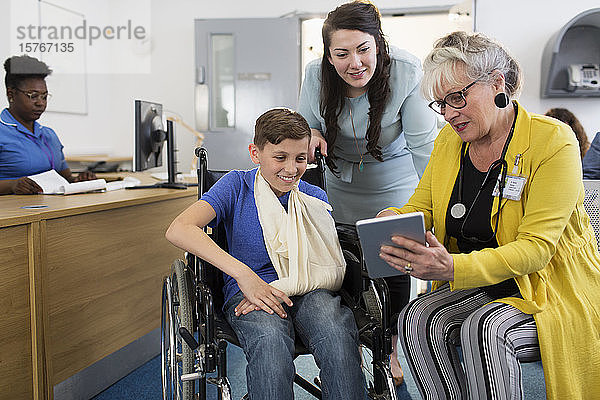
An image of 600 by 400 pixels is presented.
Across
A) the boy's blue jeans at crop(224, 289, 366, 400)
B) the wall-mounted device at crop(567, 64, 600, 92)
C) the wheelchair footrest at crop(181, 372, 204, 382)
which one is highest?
the wall-mounted device at crop(567, 64, 600, 92)

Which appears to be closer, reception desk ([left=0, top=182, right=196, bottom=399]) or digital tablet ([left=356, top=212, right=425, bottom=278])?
digital tablet ([left=356, top=212, right=425, bottom=278])

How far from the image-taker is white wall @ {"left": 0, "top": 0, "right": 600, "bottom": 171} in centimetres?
462

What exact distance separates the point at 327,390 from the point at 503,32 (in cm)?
398

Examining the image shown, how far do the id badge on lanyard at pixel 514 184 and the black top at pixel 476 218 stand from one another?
41 millimetres

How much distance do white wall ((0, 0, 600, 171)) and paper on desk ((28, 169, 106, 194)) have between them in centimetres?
229

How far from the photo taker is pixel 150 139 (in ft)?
9.39

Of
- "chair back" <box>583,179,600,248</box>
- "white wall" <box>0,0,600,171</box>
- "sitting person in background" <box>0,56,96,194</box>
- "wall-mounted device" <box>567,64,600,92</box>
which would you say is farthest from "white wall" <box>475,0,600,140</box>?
"sitting person in background" <box>0,56,96,194</box>

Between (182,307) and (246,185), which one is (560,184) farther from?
(182,307)

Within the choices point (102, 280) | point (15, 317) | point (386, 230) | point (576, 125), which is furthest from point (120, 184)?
point (576, 125)

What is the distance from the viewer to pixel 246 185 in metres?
1.73

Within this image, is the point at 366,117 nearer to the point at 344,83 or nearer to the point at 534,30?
the point at 344,83

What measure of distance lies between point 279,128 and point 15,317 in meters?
0.93

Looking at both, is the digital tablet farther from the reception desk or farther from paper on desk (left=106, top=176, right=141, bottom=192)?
paper on desk (left=106, top=176, right=141, bottom=192)

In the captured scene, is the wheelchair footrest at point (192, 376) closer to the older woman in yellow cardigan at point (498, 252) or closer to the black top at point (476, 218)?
the older woman in yellow cardigan at point (498, 252)
